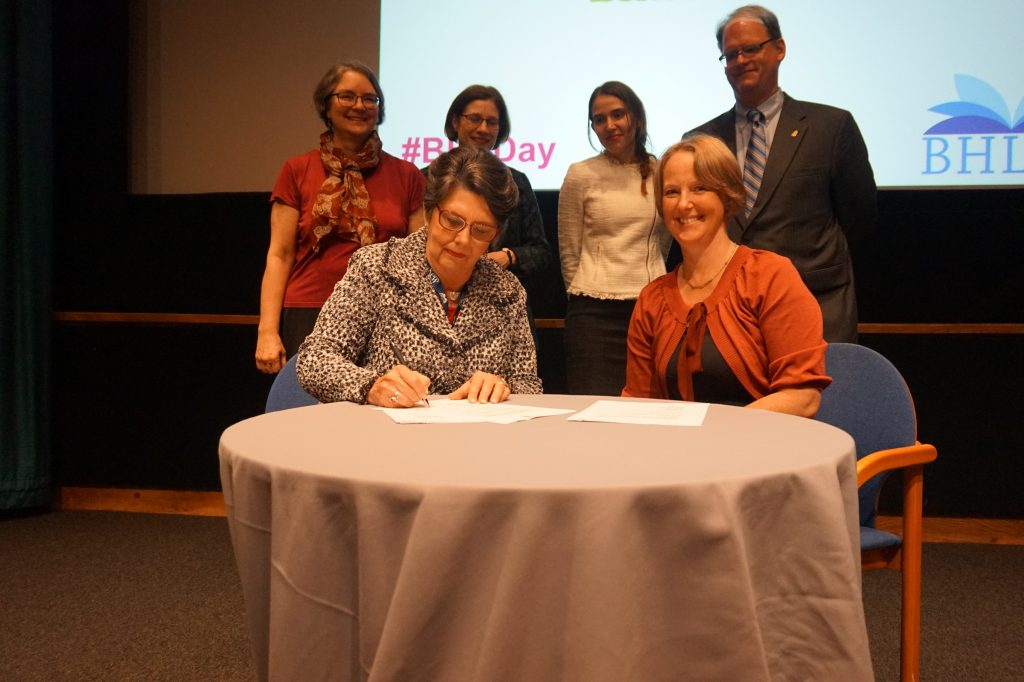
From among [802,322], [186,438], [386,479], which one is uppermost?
[802,322]

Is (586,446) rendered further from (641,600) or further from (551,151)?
(551,151)

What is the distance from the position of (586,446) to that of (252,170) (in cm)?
324

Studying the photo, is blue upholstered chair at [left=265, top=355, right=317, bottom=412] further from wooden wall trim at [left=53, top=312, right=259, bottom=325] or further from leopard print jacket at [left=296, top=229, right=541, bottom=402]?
wooden wall trim at [left=53, top=312, right=259, bottom=325]

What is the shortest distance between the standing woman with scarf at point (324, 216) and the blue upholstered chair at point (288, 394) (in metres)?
0.53

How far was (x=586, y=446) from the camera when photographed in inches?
48.2

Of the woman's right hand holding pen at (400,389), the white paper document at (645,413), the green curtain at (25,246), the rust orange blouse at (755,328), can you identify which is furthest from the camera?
the green curtain at (25,246)

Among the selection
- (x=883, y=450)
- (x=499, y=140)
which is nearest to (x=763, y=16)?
(x=499, y=140)

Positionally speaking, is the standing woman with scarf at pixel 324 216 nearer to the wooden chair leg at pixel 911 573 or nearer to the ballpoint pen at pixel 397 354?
the ballpoint pen at pixel 397 354

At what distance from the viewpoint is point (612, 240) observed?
9.05ft

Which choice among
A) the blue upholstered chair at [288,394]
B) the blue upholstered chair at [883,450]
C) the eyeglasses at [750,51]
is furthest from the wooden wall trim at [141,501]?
the blue upholstered chair at [883,450]

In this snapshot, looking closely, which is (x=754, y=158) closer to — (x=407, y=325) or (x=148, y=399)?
(x=407, y=325)

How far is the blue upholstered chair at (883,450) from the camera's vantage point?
165cm

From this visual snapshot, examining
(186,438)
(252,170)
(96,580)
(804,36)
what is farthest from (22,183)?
(804,36)

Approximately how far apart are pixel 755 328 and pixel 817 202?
83 cm
